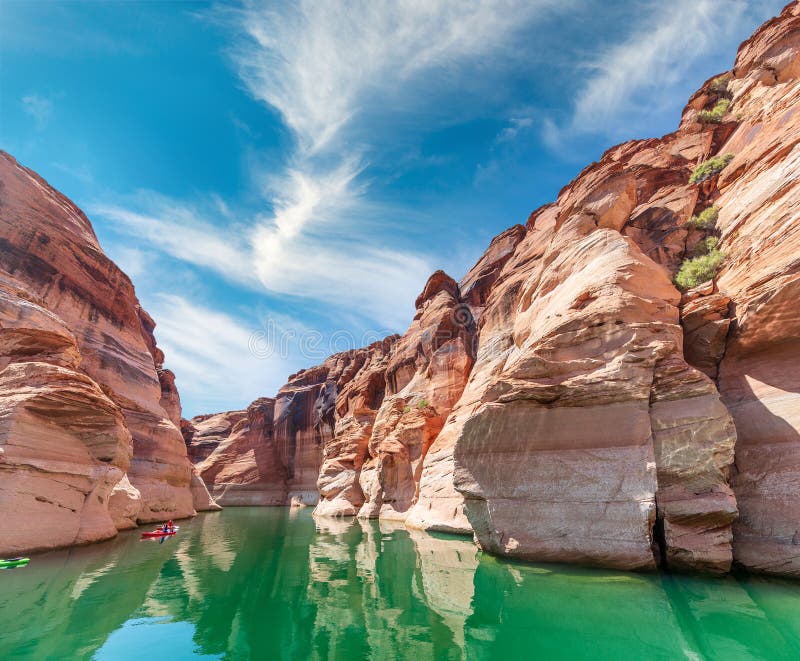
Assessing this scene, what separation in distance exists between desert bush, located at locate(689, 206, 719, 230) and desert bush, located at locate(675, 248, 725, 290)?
6.76ft

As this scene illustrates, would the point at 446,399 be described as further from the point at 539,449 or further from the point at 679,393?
the point at 679,393

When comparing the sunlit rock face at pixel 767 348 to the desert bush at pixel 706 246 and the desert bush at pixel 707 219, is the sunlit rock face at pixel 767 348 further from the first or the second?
the desert bush at pixel 707 219

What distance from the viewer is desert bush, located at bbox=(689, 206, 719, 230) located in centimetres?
1566

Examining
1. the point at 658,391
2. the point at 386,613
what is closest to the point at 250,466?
the point at 386,613

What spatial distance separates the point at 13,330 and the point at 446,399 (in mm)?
23034

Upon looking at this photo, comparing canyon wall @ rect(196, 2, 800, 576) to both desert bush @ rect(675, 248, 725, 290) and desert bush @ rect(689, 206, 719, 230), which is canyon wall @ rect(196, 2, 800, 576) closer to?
desert bush @ rect(689, 206, 719, 230)

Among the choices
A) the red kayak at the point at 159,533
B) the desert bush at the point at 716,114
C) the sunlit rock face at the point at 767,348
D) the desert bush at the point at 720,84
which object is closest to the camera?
the sunlit rock face at the point at 767,348

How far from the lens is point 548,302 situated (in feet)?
55.6

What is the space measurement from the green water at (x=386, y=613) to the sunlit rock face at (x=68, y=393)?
2.97m

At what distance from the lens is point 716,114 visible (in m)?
23.9

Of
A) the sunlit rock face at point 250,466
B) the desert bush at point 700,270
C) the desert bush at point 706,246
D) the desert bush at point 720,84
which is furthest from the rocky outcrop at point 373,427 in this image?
the desert bush at point 720,84

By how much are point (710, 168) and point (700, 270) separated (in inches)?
314

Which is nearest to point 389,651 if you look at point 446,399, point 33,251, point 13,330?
point 13,330

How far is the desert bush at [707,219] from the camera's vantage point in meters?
15.7
